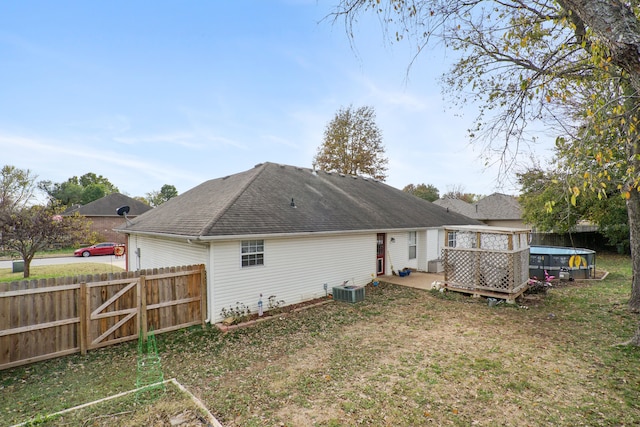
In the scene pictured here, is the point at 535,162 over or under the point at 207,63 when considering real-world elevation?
under

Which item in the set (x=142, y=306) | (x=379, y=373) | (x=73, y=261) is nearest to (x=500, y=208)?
(x=379, y=373)

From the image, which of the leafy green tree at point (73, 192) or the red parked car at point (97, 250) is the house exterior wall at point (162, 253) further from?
the leafy green tree at point (73, 192)

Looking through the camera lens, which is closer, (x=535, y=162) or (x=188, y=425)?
(x=188, y=425)

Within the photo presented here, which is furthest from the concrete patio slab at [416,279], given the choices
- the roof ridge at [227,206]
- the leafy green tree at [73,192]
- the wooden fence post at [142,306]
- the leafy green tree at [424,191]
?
the leafy green tree at [73,192]

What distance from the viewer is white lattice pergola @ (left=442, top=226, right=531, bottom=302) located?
974 centimetres

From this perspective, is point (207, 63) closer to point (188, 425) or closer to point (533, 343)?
point (188, 425)

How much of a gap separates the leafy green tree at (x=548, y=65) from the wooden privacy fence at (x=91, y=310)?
23.2 feet

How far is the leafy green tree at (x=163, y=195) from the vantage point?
61.6m

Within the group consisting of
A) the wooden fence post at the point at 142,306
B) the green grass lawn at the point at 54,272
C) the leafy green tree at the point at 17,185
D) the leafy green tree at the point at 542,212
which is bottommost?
the green grass lawn at the point at 54,272

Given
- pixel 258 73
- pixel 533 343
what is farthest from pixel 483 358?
pixel 258 73

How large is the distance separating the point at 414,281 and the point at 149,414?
11.0 metres

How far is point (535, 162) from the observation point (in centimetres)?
1902

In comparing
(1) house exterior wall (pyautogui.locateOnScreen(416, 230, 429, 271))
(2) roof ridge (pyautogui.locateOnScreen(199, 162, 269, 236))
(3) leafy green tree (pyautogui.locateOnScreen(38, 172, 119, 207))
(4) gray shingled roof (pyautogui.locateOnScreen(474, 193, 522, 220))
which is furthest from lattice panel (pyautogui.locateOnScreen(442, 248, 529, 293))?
(3) leafy green tree (pyautogui.locateOnScreen(38, 172, 119, 207))

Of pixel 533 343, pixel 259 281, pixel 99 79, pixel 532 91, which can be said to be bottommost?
pixel 533 343
